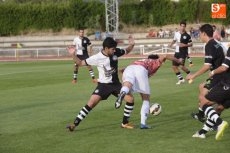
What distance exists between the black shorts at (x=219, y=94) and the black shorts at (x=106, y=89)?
2.43 meters

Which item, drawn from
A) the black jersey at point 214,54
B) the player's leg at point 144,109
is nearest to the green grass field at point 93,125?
the player's leg at point 144,109

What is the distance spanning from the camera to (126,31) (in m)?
69.6

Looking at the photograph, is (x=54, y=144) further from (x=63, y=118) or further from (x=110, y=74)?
(x=63, y=118)

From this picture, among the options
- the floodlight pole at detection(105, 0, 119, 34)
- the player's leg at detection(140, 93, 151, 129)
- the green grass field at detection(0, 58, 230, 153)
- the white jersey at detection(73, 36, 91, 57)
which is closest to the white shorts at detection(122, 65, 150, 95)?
the player's leg at detection(140, 93, 151, 129)

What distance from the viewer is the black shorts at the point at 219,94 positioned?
10.7m

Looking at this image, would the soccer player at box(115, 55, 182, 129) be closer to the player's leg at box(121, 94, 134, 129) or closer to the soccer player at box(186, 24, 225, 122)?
the player's leg at box(121, 94, 134, 129)

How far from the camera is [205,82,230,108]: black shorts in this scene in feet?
35.2

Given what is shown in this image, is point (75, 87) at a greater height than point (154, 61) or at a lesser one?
lesser

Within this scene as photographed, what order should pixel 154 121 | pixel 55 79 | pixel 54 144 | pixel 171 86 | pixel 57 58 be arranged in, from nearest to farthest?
pixel 54 144, pixel 154 121, pixel 171 86, pixel 55 79, pixel 57 58

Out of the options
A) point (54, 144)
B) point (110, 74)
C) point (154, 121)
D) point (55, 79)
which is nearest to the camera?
point (54, 144)

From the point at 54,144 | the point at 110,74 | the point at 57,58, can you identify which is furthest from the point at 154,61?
the point at 57,58

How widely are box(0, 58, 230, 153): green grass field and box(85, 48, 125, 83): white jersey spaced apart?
1174 millimetres

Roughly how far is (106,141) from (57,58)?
37.8 metres

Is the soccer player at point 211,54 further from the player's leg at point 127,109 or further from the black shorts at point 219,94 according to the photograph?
the player's leg at point 127,109
